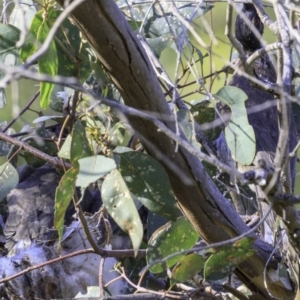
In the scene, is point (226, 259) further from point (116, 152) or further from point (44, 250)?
point (44, 250)

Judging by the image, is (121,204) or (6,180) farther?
(6,180)

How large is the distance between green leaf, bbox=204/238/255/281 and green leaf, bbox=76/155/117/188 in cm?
34

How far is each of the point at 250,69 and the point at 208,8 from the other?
0.61 metres

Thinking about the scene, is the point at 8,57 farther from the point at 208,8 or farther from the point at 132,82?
the point at 208,8

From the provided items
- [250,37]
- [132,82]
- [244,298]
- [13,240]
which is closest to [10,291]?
[13,240]

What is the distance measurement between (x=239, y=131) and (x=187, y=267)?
12.3 inches

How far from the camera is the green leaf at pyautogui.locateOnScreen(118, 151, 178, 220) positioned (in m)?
1.07

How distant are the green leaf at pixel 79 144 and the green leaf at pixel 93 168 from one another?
0.04 metres

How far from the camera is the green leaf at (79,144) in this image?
101 cm

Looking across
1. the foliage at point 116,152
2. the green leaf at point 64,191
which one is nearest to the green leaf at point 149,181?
the foliage at point 116,152

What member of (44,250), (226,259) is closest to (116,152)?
(226,259)

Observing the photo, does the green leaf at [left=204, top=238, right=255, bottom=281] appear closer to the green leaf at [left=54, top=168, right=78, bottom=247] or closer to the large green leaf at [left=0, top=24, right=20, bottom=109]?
the green leaf at [left=54, top=168, right=78, bottom=247]

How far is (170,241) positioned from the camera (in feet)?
3.90

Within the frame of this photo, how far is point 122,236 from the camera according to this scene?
6.28 feet
